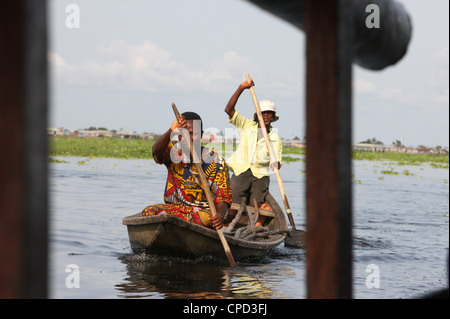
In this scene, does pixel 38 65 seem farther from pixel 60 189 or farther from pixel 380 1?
pixel 60 189

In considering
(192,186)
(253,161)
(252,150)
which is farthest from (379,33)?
(253,161)

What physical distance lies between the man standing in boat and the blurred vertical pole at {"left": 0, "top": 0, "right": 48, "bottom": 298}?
6.12 m

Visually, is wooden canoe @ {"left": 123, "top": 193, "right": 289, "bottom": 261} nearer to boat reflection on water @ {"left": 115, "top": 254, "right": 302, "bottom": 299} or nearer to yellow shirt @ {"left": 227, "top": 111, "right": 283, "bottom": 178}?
boat reflection on water @ {"left": 115, "top": 254, "right": 302, "bottom": 299}

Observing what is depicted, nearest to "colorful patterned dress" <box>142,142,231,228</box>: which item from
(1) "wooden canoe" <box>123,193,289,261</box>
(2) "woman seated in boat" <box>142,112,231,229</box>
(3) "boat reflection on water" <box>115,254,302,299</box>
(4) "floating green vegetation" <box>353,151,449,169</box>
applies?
(2) "woman seated in boat" <box>142,112,231,229</box>

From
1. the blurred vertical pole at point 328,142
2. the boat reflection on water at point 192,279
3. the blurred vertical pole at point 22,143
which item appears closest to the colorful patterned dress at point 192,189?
the boat reflection on water at point 192,279

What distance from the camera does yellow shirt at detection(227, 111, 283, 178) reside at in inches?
281

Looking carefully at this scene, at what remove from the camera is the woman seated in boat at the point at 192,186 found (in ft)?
16.9

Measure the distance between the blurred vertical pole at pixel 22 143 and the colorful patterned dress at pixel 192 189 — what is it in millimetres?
4218

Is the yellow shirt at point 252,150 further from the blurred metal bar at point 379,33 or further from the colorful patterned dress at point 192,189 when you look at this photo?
the blurred metal bar at point 379,33

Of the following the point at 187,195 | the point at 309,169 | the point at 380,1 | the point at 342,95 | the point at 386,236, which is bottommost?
the point at 386,236

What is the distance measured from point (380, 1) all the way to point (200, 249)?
4.01 metres

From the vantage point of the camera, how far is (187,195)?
17.7 ft

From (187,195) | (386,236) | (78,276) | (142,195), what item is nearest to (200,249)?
(187,195)

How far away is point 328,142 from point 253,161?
19.9 ft
